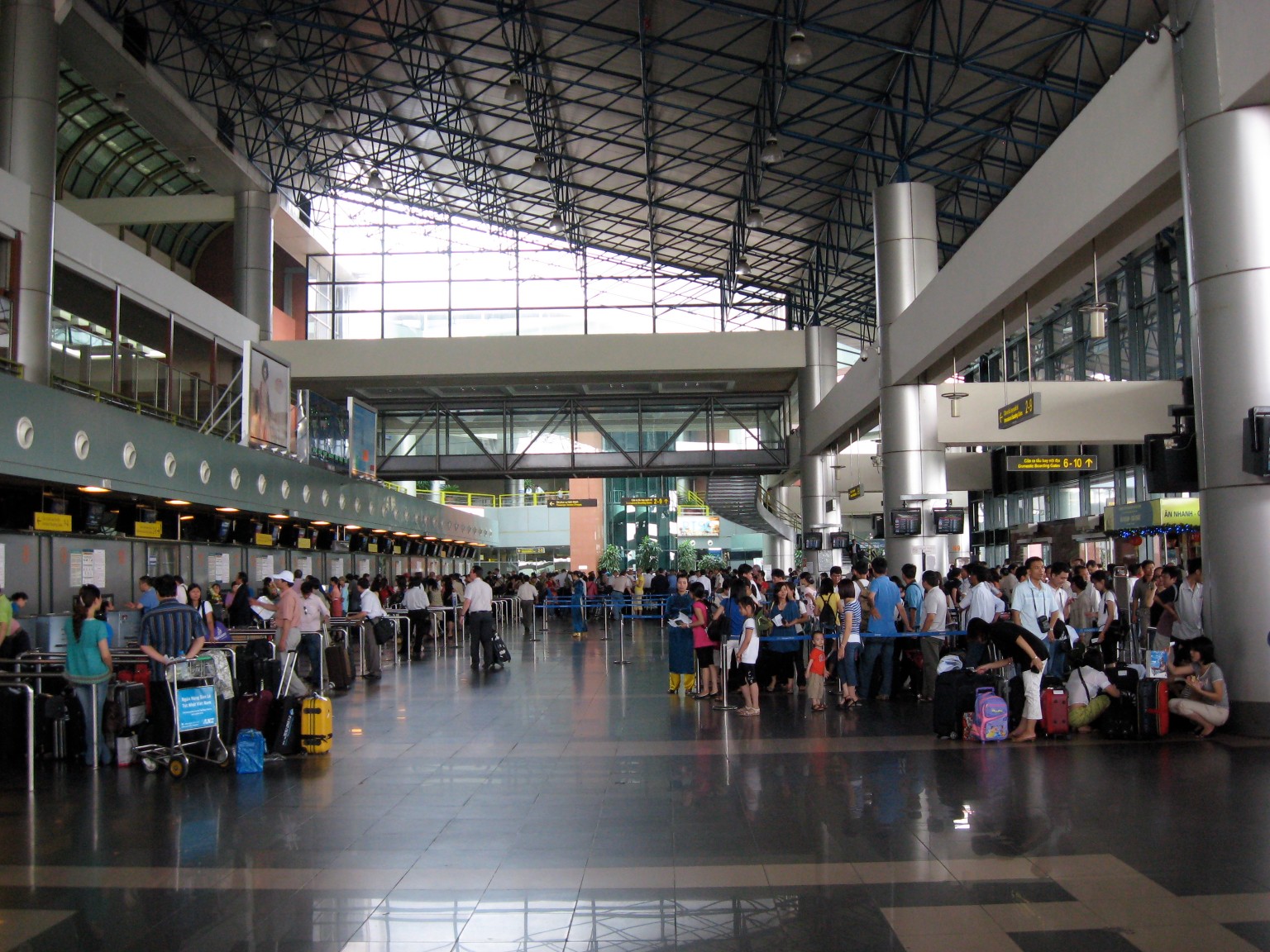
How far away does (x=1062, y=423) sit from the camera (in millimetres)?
20297

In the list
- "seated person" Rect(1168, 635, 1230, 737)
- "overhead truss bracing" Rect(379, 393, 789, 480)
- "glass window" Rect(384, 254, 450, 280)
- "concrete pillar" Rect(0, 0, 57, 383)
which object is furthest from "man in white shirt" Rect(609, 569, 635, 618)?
"seated person" Rect(1168, 635, 1230, 737)

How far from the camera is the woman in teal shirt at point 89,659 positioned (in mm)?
9758

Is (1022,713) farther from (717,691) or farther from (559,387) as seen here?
(559,387)

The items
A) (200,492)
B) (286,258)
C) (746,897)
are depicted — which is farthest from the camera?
(286,258)

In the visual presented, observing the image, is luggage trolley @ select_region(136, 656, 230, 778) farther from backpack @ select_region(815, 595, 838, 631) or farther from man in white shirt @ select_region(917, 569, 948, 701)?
backpack @ select_region(815, 595, 838, 631)

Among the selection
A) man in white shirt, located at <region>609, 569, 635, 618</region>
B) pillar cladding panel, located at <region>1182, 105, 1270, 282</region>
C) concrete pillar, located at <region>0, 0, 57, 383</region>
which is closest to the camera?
pillar cladding panel, located at <region>1182, 105, 1270, 282</region>

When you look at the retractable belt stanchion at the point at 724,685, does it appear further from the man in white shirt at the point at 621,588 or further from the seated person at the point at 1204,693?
the man in white shirt at the point at 621,588

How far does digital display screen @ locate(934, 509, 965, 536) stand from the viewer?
61.4 feet

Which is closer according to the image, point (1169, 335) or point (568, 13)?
point (568, 13)

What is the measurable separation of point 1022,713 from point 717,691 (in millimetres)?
4902

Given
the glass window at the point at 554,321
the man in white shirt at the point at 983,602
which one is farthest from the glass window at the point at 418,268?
the man in white shirt at the point at 983,602

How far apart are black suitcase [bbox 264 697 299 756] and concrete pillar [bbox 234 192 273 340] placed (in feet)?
70.5

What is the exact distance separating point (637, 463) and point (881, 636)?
23026mm

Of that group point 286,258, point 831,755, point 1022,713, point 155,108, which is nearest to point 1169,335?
point 1022,713
